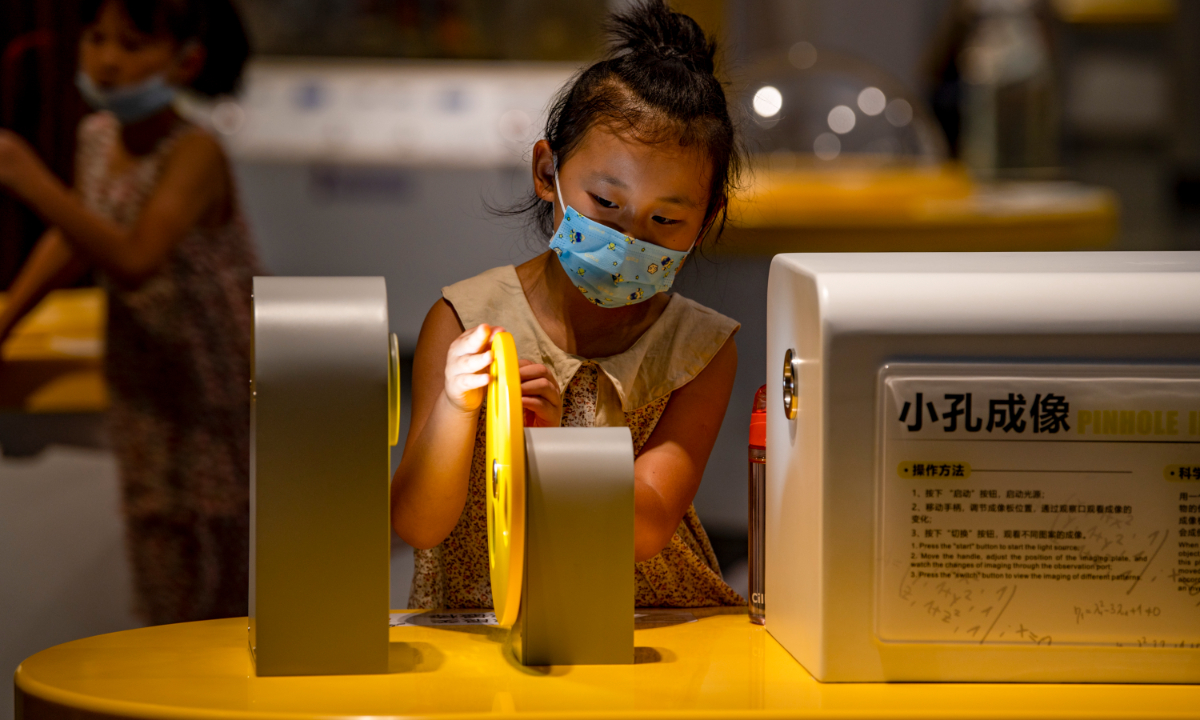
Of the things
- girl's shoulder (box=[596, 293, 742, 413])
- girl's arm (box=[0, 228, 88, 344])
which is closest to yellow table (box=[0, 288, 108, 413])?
girl's arm (box=[0, 228, 88, 344])

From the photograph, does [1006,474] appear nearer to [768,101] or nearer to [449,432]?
[449,432]

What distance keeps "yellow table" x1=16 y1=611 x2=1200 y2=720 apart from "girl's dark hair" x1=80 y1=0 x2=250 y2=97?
1230mm

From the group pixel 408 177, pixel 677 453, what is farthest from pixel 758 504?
pixel 408 177

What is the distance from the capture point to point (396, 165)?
1.87 metres

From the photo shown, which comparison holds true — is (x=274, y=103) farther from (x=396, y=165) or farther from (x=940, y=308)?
(x=940, y=308)

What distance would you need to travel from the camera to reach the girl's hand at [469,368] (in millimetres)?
687

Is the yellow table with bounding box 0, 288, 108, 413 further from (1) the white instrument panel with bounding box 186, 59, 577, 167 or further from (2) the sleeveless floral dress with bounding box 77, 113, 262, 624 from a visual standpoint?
(1) the white instrument panel with bounding box 186, 59, 577, 167

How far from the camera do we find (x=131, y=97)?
5.56ft

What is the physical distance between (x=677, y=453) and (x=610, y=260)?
15cm

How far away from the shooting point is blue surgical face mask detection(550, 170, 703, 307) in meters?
0.77

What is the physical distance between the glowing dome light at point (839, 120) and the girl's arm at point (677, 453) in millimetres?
1620

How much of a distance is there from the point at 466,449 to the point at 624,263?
0.54 feet

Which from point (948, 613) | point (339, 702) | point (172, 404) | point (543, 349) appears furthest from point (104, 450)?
point (948, 613)

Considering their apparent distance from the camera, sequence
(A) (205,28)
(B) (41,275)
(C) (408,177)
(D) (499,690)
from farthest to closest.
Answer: (C) (408,177)
(A) (205,28)
(B) (41,275)
(D) (499,690)
